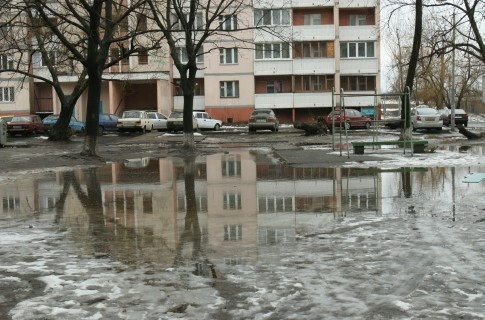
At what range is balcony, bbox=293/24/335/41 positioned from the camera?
2087 inches

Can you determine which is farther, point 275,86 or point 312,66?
point 275,86

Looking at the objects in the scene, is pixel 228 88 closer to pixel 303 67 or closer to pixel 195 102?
pixel 195 102

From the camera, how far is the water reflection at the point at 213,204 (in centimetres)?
733

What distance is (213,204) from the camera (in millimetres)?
10703

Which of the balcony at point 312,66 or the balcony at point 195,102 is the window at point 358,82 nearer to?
the balcony at point 312,66

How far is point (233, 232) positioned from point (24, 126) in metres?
35.5

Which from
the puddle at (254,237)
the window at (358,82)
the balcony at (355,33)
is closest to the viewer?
the puddle at (254,237)

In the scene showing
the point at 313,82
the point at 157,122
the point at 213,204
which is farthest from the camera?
the point at 313,82

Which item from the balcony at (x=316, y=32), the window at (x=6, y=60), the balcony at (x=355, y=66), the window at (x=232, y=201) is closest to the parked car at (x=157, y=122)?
the window at (x=6, y=60)

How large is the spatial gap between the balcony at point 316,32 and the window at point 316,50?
0.51 m

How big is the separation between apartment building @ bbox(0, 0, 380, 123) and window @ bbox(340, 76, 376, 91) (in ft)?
0.29

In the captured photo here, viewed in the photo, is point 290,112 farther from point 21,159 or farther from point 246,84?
point 21,159

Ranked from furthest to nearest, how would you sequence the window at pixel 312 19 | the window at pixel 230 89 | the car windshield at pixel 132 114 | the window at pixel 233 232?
the window at pixel 312 19, the window at pixel 230 89, the car windshield at pixel 132 114, the window at pixel 233 232

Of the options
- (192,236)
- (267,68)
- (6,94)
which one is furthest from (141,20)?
(6,94)
